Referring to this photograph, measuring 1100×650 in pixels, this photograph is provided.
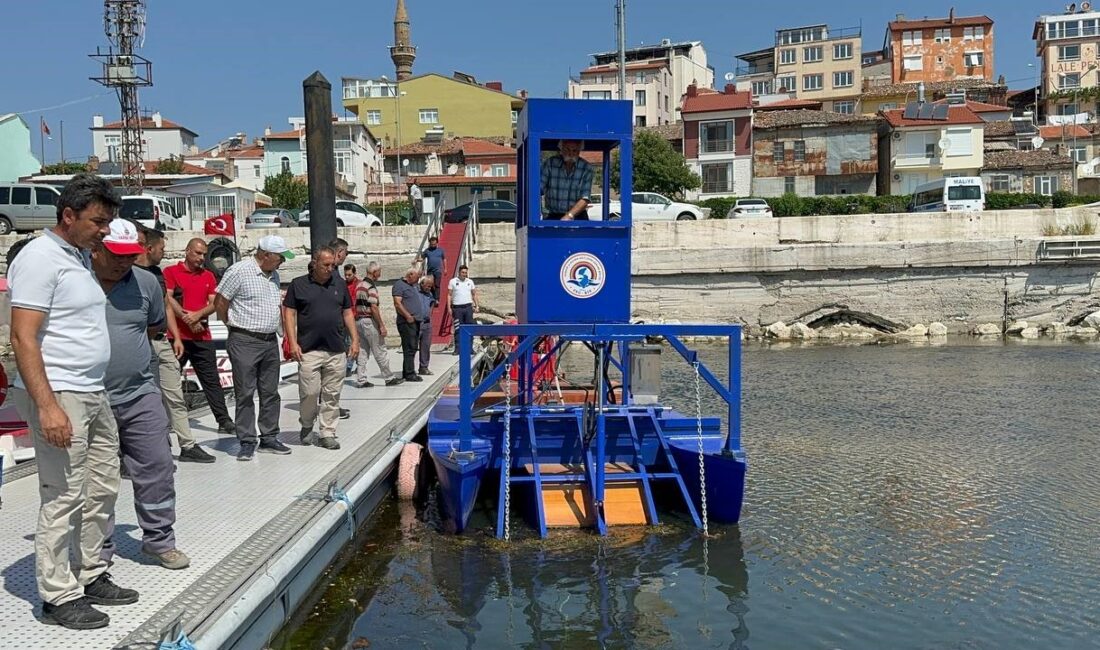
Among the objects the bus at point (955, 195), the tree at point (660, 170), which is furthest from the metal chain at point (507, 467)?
the tree at point (660, 170)

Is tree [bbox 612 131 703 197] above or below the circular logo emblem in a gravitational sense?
above

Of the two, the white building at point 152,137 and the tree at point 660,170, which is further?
the white building at point 152,137

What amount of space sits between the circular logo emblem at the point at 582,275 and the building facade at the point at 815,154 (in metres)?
47.8

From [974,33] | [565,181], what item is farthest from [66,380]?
[974,33]

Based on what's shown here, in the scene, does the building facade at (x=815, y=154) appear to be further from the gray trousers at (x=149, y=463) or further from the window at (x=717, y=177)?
the gray trousers at (x=149, y=463)

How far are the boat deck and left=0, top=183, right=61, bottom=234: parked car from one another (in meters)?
23.1

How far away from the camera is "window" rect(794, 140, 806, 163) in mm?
54266

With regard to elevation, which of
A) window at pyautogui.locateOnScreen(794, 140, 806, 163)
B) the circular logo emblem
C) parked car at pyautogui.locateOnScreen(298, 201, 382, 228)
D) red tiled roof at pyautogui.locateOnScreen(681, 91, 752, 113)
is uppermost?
red tiled roof at pyautogui.locateOnScreen(681, 91, 752, 113)

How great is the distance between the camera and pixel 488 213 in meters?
32.8

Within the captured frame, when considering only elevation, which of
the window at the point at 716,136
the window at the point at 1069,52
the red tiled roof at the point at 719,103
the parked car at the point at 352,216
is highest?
the window at the point at 1069,52

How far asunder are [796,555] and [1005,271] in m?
21.3

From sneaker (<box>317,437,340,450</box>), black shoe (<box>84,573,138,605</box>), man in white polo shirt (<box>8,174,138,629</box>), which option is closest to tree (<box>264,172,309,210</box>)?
sneaker (<box>317,437,340,450</box>)

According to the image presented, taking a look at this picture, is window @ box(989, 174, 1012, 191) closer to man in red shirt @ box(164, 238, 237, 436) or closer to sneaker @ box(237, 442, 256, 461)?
man in red shirt @ box(164, 238, 237, 436)

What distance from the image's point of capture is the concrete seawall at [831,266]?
25891 millimetres
